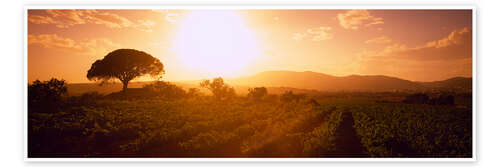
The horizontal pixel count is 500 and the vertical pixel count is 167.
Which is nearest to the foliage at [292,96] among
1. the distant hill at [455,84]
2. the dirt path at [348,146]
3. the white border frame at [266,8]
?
the dirt path at [348,146]

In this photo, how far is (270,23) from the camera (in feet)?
20.6

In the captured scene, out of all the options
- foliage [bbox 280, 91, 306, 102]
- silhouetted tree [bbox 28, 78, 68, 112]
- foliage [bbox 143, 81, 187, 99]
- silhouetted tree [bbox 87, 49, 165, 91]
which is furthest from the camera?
foliage [bbox 143, 81, 187, 99]

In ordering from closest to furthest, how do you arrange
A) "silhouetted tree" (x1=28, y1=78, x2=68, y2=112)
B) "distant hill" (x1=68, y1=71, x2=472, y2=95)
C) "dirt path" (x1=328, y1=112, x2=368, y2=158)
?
"dirt path" (x1=328, y1=112, x2=368, y2=158) < "silhouetted tree" (x1=28, y1=78, x2=68, y2=112) < "distant hill" (x1=68, y1=71, x2=472, y2=95)

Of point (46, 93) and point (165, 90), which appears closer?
point (46, 93)

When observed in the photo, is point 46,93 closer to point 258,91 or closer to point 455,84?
point 258,91

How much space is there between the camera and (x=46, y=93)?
25.2ft

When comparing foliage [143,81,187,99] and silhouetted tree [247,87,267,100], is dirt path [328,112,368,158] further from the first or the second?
foliage [143,81,187,99]

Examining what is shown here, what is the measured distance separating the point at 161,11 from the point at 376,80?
8.05 meters

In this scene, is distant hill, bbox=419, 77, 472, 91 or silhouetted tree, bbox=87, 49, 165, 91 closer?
distant hill, bbox=419, 77, 472, 91

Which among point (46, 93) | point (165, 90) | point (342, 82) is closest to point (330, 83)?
point (342, 82)

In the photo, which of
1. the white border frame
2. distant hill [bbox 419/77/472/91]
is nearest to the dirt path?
the white border frame

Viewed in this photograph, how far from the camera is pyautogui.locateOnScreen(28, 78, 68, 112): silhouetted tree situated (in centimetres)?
613
